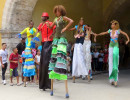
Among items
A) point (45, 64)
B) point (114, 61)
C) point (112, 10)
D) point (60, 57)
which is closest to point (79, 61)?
point (114, 61)

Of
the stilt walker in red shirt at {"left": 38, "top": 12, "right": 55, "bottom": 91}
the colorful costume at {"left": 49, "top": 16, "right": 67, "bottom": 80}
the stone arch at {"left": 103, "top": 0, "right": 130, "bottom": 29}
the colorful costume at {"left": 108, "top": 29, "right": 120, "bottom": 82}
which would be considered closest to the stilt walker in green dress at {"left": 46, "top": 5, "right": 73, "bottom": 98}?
→ the colorful costume at {"left": 49, "top": 16, "right": 67, "bottom": 80}

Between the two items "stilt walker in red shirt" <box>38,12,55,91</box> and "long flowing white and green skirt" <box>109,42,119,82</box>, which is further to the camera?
"long flowing white and green skirt" <box>109,42,119,82</box>

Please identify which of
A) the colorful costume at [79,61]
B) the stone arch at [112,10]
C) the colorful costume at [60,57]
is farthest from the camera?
the stone arch at [112,10]

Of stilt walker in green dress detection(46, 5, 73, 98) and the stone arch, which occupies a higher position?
the stone arch

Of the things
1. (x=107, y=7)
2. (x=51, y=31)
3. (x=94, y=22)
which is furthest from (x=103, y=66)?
(x=51, y=31)

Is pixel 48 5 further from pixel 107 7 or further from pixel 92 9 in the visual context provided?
pixel 107 7

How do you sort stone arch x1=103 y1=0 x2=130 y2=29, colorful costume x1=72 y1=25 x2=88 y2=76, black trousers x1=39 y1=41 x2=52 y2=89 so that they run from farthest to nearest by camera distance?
stone arch x1=103 y1=0 x2=130 y2=29
colorful costume x1=72 y1=25 x2=88 y2=76
black trousers x1=39 y1=41 x2=52 y2=89

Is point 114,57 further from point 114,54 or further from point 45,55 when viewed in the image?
point 45,55

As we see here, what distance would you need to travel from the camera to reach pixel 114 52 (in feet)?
18.0

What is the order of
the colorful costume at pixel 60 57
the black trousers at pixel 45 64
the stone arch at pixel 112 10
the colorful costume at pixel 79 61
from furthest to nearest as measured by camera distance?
1. the stone arch at pixel 112 10
2. the colorful costume at pixel 79 61
3. the black trousers at pixel 45 64
4. the colorful costume at pixel 60 57

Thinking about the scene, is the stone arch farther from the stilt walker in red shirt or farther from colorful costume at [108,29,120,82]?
the stilt walker in red shirt

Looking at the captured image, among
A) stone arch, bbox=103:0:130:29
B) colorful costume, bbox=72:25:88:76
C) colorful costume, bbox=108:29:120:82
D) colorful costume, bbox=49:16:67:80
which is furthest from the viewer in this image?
stone arch, bbox=103:0:130:29

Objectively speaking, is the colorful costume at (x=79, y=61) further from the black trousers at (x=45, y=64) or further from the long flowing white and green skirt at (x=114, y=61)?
the black trousers at (x=45, y=64)

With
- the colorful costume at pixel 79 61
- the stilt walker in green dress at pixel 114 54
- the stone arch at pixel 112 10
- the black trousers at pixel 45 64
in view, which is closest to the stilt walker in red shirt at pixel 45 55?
the black trousers at pixel 45 64
